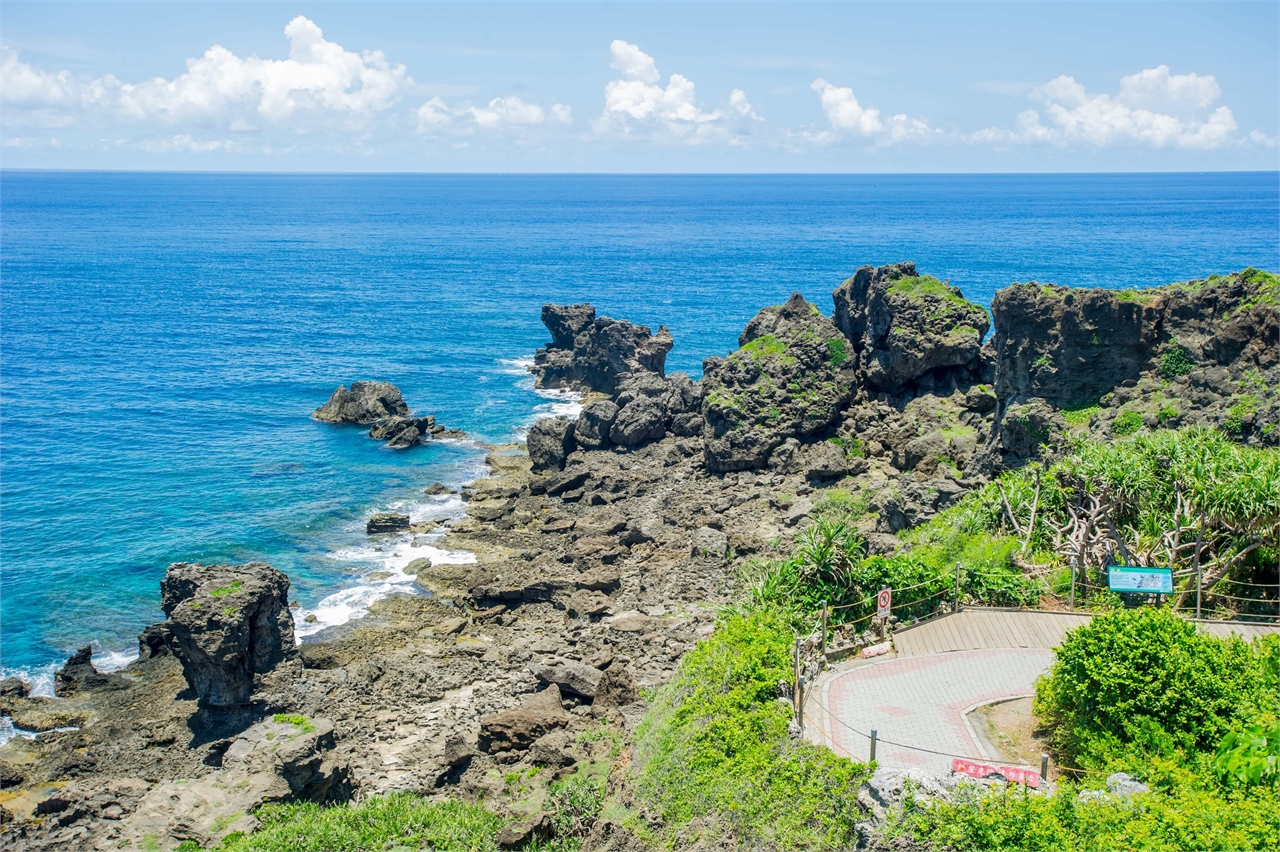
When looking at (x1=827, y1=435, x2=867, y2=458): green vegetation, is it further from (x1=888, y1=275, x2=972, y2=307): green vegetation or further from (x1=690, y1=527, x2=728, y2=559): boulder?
(x1=690, y1=527, x2=728, y2=559): boulder

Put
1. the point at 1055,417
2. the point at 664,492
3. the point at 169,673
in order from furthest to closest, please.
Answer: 1. the point at 664,492
2. the point at 1055,417
3. the point at 169,673

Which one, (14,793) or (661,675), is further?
(661,675)

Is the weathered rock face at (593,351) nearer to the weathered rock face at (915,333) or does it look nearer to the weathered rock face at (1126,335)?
the weathered rock face at (915,333)

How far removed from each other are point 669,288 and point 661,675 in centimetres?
11051

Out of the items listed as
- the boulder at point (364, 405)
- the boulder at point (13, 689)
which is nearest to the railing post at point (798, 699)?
the boulder at point (13, 689)

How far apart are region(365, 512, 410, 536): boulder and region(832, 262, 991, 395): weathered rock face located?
30309mm

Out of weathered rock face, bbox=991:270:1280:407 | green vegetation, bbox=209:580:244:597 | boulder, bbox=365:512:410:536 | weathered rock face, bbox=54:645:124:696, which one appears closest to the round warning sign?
weathered rock face, bbox=991:270:1280:407

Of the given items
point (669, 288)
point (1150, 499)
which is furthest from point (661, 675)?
point (669, 288)

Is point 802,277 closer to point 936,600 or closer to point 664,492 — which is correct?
point 664,492

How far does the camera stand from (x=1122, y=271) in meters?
141

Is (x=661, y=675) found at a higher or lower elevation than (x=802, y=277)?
lower

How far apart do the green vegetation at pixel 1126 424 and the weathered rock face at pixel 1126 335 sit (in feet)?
8.84

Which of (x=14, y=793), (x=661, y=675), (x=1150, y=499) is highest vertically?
(x=1150, y=499)

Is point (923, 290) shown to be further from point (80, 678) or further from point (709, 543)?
point (80, 678)
